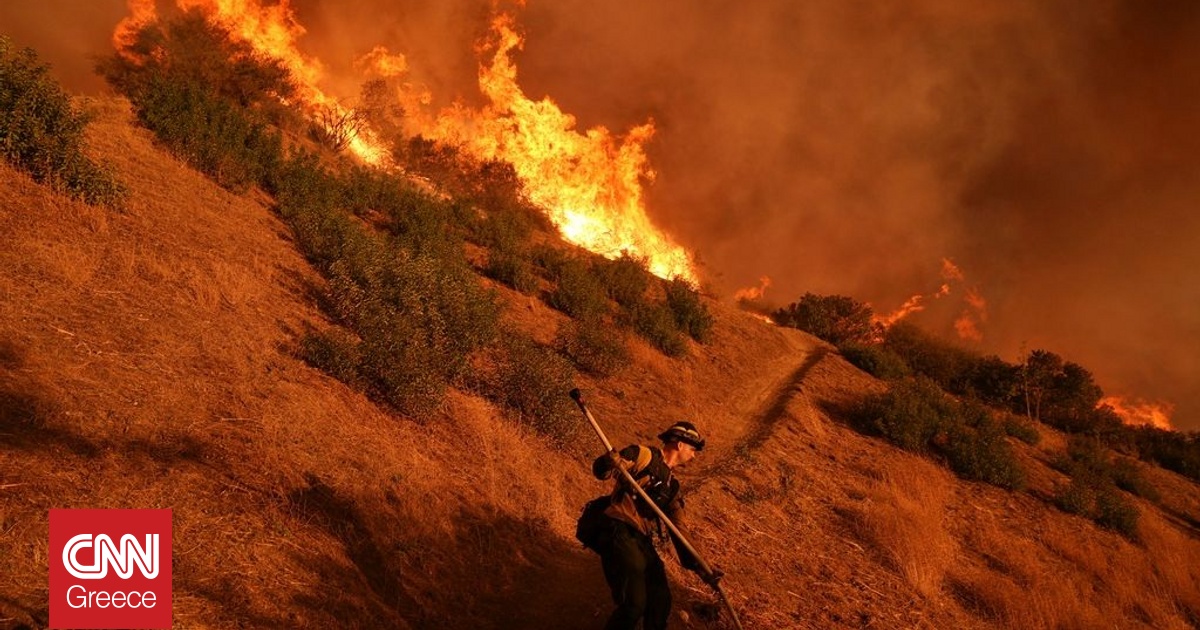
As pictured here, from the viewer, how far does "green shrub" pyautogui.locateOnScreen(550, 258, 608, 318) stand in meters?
16.3

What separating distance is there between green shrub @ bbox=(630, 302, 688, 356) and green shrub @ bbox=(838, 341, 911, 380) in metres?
8.09

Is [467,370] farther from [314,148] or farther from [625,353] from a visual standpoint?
[314,148]

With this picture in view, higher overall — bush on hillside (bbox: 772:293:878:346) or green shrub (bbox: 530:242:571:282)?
bush on hillside (bbox: 772:293:878:346)

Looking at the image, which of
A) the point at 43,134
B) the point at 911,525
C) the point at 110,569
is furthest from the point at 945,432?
the point at 43,134

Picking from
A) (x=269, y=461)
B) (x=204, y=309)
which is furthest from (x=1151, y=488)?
(x=204, y=309)

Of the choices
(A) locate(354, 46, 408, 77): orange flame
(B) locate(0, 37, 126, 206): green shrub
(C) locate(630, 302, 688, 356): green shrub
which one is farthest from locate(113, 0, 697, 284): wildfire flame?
(B) locate(0, 37, 126, 206): green shrub

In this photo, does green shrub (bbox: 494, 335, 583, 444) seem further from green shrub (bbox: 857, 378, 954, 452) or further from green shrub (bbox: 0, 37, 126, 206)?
A: green shrub (bbox: 857, 378, 954, 452)

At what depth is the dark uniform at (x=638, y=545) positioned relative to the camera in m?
4.11

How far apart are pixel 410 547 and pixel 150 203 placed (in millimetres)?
8287

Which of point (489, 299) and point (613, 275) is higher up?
point (613, 275)

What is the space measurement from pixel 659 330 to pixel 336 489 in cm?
1276

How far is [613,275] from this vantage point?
20484mm

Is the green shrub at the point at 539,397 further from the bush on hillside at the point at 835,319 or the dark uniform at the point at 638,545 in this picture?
the bush on hillside at the point at 835,319

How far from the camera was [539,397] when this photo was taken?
375 inches
